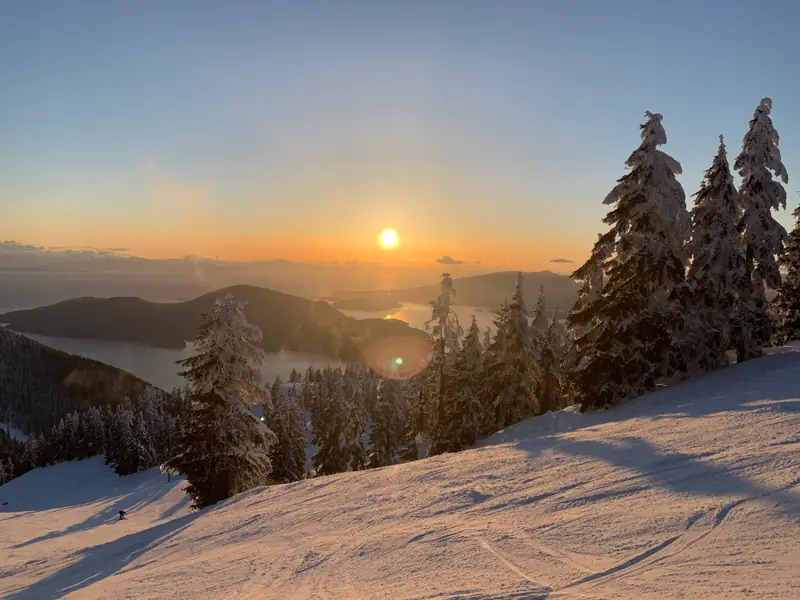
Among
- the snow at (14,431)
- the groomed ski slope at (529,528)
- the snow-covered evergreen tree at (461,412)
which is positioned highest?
the groomed ski slope at (529,528)

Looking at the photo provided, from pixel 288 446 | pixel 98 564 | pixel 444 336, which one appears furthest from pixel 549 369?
pixel 98 564

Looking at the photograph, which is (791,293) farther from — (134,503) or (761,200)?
(134,503)

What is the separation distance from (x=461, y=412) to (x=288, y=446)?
22.5 meters

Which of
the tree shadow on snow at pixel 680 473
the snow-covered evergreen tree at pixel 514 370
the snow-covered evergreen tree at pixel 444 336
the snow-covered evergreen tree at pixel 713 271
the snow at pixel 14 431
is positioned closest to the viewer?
the tree shadow on snow at pixel 680 473

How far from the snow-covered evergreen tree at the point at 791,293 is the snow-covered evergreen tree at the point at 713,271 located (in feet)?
33.6

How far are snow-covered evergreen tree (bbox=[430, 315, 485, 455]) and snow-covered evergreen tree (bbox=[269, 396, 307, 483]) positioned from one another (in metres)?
18.7

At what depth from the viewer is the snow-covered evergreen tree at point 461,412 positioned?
102 feet

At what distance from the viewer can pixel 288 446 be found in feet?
152

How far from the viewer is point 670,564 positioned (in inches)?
233

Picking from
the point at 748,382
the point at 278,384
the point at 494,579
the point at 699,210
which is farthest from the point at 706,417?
the point at 278,384

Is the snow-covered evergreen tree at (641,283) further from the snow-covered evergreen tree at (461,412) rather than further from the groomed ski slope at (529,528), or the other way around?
the snow-covered evergreen tree at (461,412)

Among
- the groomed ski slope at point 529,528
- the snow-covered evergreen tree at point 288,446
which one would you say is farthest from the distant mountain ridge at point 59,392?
the groomed ski slope at point 529,528

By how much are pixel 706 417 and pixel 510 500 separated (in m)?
6.97

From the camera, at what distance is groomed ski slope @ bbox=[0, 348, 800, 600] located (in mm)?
6098
